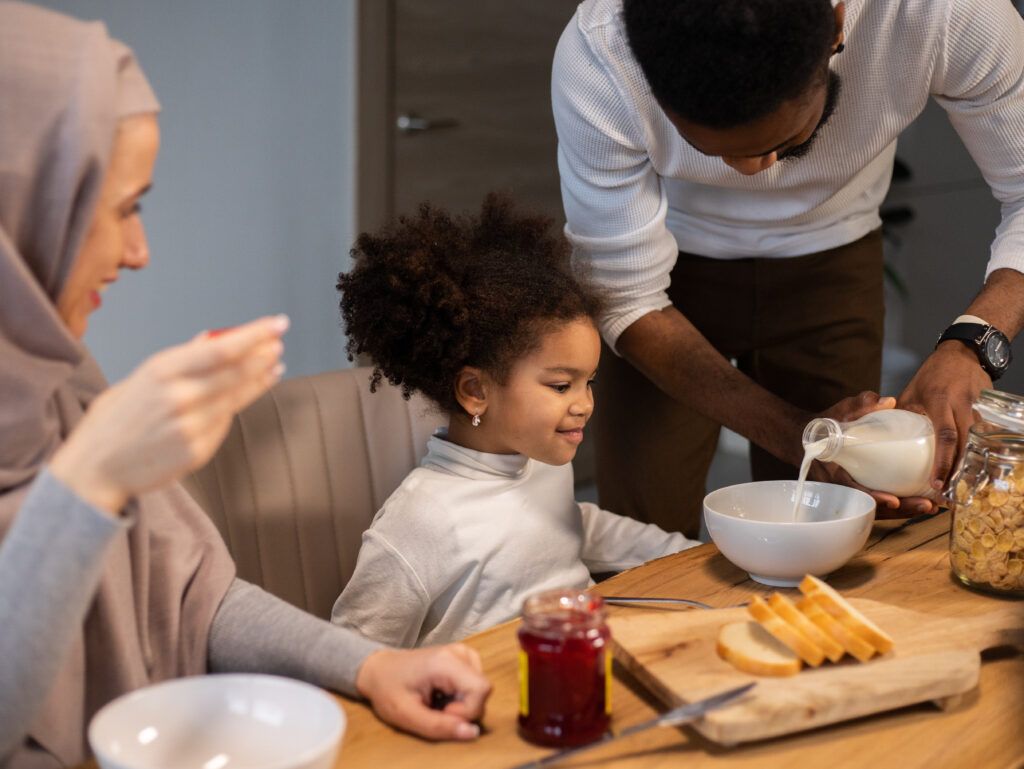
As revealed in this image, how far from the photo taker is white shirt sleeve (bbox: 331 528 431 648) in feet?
4.51

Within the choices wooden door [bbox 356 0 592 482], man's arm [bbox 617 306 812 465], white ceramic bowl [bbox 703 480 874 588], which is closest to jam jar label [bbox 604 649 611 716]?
white ceramic bowl [bbox 703 480 874 588]

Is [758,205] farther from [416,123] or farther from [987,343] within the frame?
[416,123]

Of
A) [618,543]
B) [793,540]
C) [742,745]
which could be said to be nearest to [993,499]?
[793,540]

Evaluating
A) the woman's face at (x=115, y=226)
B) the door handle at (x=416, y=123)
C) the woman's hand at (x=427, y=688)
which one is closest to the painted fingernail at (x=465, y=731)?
the woman's hand at (x=427, y=688)

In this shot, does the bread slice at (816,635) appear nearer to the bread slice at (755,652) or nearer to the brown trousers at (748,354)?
the bread slice at (755,652)

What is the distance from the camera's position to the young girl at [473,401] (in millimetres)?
1424

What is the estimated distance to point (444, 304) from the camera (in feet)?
4.80

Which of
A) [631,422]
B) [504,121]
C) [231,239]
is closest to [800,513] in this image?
[631,422]

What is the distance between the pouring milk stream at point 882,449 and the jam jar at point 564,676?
0.52m

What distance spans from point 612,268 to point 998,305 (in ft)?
1.91

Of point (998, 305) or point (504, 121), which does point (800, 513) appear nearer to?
point (998, 305)

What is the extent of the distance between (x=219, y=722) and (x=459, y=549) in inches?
24.5

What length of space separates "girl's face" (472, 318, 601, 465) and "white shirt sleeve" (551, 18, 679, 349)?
191mm

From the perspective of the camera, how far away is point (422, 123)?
3.04 meters
